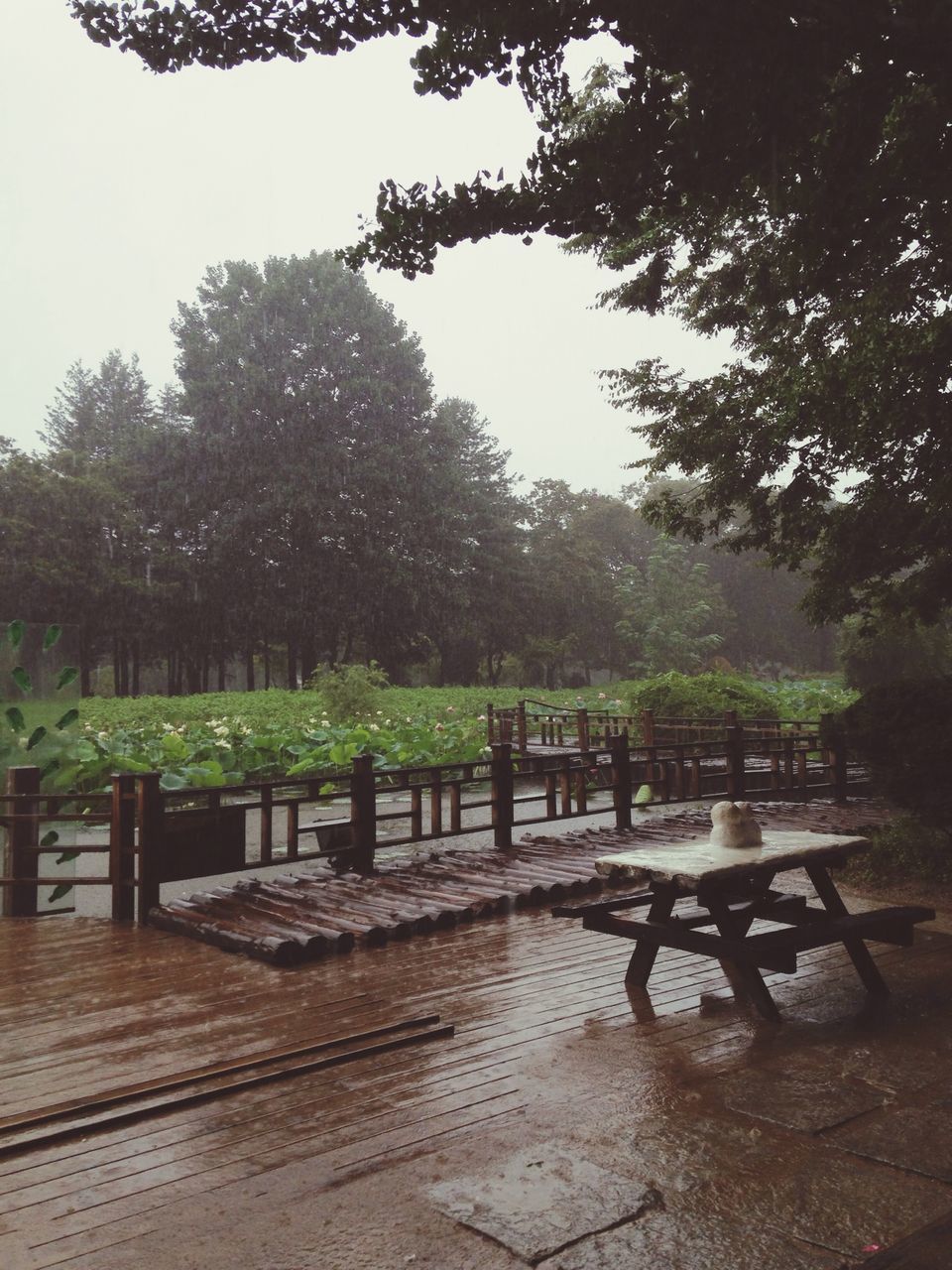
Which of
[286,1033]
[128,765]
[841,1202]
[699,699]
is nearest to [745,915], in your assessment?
[841,1202]

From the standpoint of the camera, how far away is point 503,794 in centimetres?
813

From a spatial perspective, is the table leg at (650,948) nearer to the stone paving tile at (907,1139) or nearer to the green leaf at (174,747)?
the stone paving tile at (907,1139)

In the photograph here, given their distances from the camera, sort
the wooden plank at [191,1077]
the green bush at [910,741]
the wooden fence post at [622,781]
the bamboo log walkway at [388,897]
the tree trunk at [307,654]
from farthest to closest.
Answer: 1. the tree trunk at [307,654]
2. the wooden fence post at [622,781]
3. the green bush at [910,741]
4. the bamboo log walkway at [388,897]
5. the wooden plank at [191,1077]

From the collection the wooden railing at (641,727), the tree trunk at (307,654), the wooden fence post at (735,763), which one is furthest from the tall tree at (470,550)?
the wooden fence post at (735,763)

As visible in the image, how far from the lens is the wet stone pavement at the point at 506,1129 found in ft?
7.65

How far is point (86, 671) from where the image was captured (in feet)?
108

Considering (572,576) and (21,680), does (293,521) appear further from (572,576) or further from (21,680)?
(21,680)

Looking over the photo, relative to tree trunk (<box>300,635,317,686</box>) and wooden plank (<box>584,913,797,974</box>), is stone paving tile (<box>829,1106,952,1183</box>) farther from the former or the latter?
tree trunk (<box>300,635,317,686</box>)

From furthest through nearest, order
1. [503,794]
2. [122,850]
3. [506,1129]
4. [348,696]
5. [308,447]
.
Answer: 1. [308,447]
2. [348,696]
3. [503,794]
4. [122,850]
5. [506,1129]

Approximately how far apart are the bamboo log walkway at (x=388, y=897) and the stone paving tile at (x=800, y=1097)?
2.65 meters

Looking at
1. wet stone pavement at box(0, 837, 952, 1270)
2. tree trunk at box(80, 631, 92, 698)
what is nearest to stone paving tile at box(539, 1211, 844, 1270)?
wet stone pavement at box(0, 837, 952, 1270)

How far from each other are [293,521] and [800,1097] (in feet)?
104

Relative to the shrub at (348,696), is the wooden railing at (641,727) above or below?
below

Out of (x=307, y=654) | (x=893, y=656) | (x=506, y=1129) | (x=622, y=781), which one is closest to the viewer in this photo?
(x=506, y=1129)
